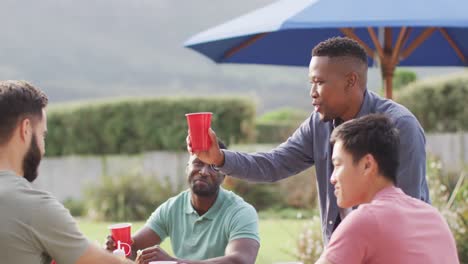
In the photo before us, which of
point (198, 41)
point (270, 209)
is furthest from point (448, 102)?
point (198, 41)

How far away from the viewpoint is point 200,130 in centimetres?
336

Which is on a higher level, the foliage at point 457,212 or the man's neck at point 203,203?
the man's neck at point 203,203

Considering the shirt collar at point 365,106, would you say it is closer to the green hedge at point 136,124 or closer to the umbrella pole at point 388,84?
the umbrella pole at point 388,84

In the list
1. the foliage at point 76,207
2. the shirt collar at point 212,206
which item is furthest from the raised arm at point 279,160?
the foliage at point 76,207

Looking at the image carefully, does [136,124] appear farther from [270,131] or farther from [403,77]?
[403,77]

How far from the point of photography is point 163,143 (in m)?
14.3

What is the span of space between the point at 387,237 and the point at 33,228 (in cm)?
110

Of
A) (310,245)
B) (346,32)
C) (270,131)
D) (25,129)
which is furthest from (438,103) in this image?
(25,129)

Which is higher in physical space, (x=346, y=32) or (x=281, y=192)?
(x=346, y=32)

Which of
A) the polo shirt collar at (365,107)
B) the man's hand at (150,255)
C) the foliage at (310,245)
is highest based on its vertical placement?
the polo shirt collar at (365,107)

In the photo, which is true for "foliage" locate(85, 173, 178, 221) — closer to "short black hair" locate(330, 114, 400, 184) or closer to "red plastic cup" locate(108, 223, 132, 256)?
"red plastic cup" locate(108, 223, 132, 256)

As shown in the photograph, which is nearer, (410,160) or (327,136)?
(410,160)

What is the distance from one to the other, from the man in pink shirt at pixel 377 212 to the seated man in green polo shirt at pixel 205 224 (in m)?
1.37

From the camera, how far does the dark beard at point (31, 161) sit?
2.68 metres
